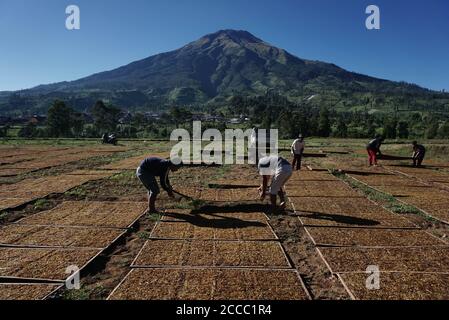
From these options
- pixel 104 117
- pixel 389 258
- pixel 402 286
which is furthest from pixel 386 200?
pixel 104 117

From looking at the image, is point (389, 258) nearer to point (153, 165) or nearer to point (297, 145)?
point (153, 165)

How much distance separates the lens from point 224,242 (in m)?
6.07

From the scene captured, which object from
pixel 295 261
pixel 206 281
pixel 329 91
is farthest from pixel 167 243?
pixel 329 91

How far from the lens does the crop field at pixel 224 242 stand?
4.52 metres

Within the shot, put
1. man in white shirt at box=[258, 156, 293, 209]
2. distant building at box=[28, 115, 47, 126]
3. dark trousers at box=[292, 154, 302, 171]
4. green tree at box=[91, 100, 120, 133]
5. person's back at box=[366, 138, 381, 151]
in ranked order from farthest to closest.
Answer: distant building at box=[28, 115, 47, 126]
green tree at box=[91, 100, 120, 133]
person's back at box=[366, 138, 381, 151]
dark trousers at box=[292, 154, 302, 171]
man in white shirt at box=[258, 156, 293, 209]

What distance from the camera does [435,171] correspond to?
14844mm

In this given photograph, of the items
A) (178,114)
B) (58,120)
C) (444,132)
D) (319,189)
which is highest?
(178,114)

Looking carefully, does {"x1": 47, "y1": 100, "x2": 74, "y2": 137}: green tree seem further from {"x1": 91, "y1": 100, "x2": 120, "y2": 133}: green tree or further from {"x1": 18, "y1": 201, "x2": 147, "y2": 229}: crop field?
{"x1": 18, "y1": 201, "x2": 147, "y2": 229}: crop field

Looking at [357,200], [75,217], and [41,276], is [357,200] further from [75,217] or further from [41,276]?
[41,276]

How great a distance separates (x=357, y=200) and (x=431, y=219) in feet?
6.02

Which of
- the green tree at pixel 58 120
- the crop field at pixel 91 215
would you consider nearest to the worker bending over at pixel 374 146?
the crop field at pixel 91 215

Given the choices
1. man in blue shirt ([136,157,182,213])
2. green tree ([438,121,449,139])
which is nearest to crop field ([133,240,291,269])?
man in blue shirt ([136,157,182,213])

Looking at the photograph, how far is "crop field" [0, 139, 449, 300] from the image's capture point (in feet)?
Answer: 14.8

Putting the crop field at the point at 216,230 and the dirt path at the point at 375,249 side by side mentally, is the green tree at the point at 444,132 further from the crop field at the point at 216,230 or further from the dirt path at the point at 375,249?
the crop field at the point at 216,230
